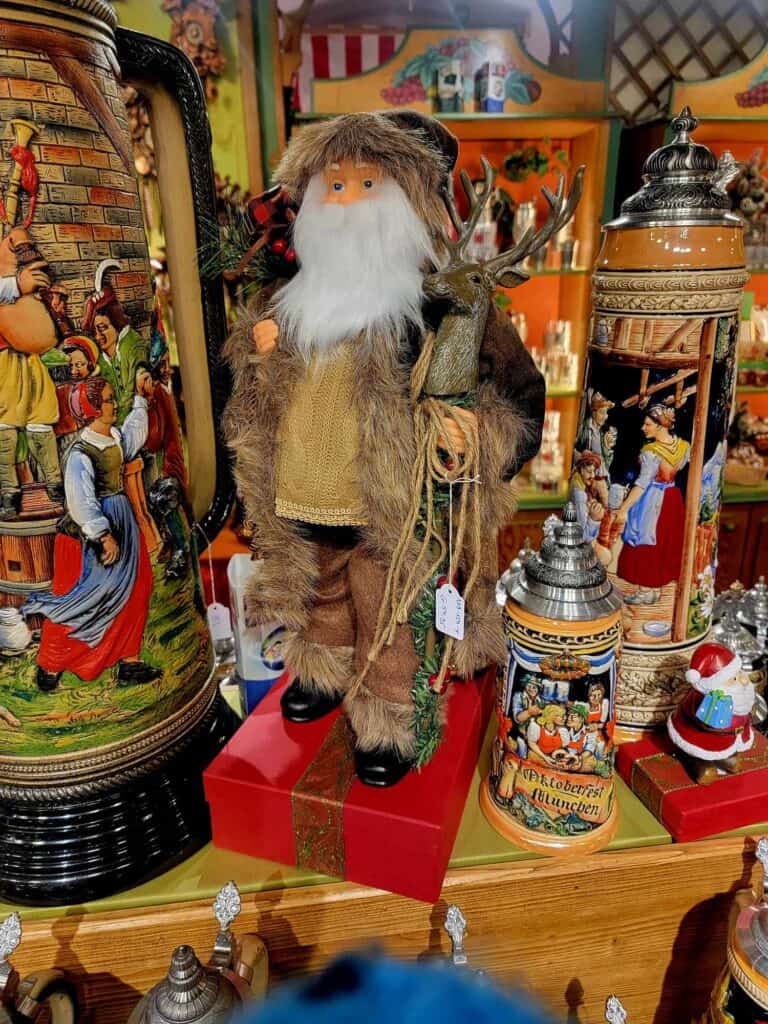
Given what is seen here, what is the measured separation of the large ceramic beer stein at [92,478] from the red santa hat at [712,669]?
0.58m

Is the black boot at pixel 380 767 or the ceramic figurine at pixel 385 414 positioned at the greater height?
the ceramic figurine at pixel 385 414

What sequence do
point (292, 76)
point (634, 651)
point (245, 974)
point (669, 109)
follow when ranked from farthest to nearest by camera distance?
point (292, 76) → point (669, 109) → point (634, 651) → point (245, 974)

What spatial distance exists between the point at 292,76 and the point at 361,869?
2.42 m

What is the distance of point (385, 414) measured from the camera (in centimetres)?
70

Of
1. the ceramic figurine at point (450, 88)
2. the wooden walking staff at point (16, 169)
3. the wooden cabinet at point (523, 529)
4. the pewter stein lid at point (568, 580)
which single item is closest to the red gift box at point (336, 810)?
the pewter stein lid at point (568, 580)

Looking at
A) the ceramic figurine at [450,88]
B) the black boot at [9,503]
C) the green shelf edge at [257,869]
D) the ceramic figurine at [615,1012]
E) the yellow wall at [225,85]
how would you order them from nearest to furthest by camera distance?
the ceramic figurine at [615,1012], the black boot at [9,503], the green shelf edge at [257,869], the ceramic figurine at [450,88], the yellow wall at [225,85]

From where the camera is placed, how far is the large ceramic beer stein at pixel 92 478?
23.7 inches

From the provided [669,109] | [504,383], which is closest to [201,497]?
[504,383]

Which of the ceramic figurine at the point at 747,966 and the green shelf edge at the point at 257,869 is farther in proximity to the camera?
the green shelf edge at the point at 257,869

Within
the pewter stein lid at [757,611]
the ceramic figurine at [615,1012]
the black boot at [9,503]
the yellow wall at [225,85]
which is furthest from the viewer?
the yellow wall at [225,85]

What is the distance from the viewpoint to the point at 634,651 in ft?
2.93

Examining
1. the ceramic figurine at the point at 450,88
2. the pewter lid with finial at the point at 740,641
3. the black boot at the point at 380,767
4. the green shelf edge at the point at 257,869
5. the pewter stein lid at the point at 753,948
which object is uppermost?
the ceramic figurine at the point at 450,88

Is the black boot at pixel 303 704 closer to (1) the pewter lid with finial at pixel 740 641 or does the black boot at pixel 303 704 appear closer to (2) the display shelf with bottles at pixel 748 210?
(1) the pewter lid with finial at pixel 740 641

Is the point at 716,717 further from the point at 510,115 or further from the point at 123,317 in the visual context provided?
the point at 510,115
